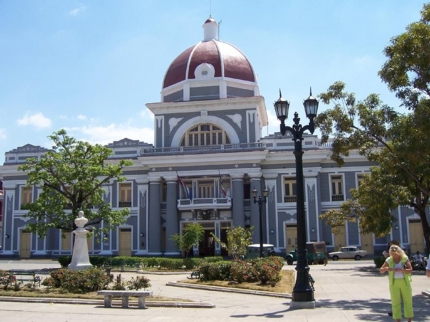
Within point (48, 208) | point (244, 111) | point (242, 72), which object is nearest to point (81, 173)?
point (48, 208)

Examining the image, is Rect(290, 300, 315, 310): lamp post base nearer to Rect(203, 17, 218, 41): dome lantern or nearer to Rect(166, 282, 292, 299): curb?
Rect(166, 282, 292, 299): curb

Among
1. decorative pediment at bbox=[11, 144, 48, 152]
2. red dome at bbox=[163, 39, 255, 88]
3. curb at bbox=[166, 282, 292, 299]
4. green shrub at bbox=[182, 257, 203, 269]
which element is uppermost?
red dome at bbox=[163, 39, 255, 88]

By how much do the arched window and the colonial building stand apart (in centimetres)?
9

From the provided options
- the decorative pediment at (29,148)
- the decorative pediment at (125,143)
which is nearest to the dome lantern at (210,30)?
the decorative pediment at (125,143)

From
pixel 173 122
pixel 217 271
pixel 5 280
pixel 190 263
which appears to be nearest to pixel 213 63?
pixel 173 122

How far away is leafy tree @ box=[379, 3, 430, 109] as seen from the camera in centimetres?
1545

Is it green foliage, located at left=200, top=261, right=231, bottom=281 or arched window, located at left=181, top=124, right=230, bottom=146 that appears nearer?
green foliage, located at left=200, top=261, right=231, bottom=281

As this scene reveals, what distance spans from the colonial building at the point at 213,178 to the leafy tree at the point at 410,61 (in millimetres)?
25741

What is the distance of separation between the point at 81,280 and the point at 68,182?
52.7ft

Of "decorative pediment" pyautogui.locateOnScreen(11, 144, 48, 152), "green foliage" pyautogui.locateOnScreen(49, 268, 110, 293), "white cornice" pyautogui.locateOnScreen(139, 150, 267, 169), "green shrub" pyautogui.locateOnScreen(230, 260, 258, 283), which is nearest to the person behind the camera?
"green foliage" pyautogui.locateOnScreen(49, 268, 110, 293)

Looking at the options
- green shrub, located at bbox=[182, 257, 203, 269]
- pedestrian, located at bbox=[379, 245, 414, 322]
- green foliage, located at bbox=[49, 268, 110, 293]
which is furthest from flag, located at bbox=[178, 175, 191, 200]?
pedestrian, located at bbox=[379, 245, 414, 322]

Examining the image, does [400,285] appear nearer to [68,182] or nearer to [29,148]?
[68,182]

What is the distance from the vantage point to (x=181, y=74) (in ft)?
154

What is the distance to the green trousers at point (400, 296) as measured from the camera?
32.6 feet
